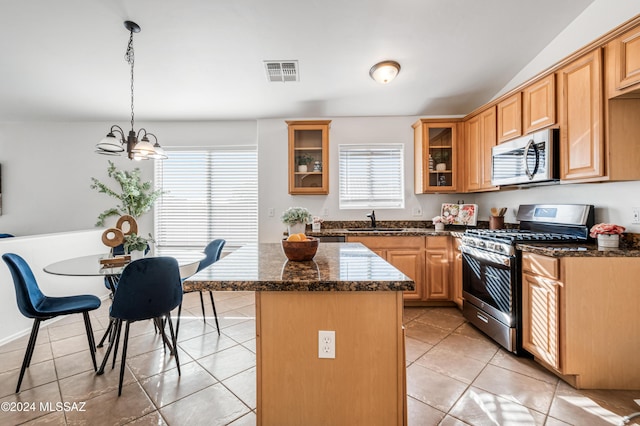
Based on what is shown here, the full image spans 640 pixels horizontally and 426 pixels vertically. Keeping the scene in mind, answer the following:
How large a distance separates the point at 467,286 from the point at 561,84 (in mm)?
1941

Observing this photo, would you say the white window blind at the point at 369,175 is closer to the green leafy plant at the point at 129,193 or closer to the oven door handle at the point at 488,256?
the oven door handle at the point at 488,256

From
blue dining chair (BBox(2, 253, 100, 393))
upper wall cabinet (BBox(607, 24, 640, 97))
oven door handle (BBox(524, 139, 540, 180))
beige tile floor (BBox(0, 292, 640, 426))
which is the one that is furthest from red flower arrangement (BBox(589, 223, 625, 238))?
blue dining chair (BBox(2, 253, 100, 393))

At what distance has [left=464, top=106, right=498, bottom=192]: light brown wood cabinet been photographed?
3.00 metres

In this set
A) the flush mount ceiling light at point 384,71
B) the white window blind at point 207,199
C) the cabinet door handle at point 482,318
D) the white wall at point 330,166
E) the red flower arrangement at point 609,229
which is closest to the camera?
the red flower arrangement at point 609,229

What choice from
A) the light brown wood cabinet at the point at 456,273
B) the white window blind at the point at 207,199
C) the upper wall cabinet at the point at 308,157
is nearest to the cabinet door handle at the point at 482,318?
the light brown wood cabinet at the point at 456,273

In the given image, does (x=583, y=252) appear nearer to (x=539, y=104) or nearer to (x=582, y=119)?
(x=582, y=119)

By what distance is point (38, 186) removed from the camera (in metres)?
3.96

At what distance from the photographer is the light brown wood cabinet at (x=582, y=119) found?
187cm

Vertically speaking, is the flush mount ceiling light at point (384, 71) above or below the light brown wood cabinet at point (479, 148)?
above

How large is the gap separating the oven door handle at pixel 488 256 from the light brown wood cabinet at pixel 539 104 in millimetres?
1188

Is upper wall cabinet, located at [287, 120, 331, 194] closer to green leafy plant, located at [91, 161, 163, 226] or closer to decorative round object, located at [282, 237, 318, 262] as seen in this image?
green leafy plant, located at [91, 161, 163, 226]

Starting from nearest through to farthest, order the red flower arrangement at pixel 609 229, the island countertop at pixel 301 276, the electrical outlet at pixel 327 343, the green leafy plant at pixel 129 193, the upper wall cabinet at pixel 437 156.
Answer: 1. the island countertop at pixel 301 276
2. the electrical outlet at pixel 327 343
3. the red flower arrangement at pixel 609 229
4. the upper wall cabinet at pixel 437 156
5. the green leafy plant at pixel 129 193

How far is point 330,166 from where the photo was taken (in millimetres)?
3883

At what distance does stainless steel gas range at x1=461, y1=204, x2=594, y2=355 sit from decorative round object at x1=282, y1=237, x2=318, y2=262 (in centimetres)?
173
